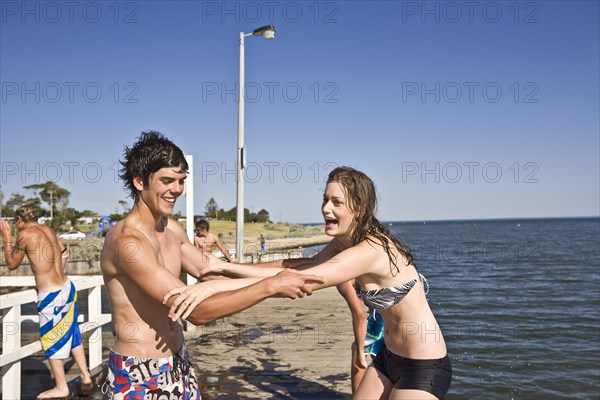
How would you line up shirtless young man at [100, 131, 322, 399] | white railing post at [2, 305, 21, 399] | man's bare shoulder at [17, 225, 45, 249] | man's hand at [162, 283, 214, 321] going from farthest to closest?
man's bare shoulder at [17, 225, 45, 249] < white railing post at [2, 305, 21, 399] < shirtless young man at [100, 131, 322, 399] < man's hand at [162, 283, 214, 321]

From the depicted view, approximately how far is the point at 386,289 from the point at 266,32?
11.6 metres

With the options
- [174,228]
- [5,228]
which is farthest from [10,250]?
[174,228]

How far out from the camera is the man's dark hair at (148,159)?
3.24m

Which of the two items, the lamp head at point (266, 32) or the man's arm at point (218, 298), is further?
the lamp head at point (266, 32)

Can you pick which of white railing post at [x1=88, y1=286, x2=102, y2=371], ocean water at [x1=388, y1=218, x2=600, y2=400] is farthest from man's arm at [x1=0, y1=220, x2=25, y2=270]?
ocean water at [x1=388, y1=218, x2=600, y2=400]

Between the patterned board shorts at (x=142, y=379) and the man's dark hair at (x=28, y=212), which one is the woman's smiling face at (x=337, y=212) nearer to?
the patterned board shorts at (x=142, y=379)

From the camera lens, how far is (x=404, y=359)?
3.38 m

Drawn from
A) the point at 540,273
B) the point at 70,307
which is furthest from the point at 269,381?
the point at 540,273

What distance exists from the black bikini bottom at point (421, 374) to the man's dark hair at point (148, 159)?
1.82m

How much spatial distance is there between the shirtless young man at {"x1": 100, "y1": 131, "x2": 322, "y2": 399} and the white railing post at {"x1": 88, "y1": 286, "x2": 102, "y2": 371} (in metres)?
3.99

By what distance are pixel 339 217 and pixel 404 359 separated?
0.98 metres

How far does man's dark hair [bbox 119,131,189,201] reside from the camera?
10.6 ft

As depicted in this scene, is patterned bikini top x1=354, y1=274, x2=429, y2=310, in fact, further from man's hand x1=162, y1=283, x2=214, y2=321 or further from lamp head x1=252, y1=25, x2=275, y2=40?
lamp head x1=252, y1=25, x2=275, y2=40

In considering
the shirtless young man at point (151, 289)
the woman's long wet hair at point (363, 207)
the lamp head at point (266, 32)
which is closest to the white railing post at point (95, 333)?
the shirtless young man at point (151, 289)
